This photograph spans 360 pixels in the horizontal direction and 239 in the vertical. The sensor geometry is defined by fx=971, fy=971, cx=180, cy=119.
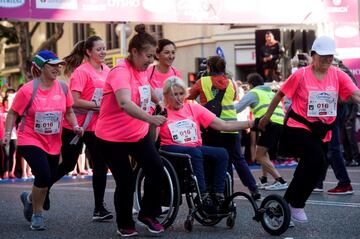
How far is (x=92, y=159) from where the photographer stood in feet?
32.1

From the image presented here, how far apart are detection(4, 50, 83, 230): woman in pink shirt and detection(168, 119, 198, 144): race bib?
3.49 feet

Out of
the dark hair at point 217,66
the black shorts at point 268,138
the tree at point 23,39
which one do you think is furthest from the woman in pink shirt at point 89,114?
the tree at point 23,39

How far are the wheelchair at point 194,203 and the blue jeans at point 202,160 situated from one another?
0.19 ft

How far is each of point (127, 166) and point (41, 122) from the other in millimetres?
1296

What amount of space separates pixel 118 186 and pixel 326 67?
227 cm

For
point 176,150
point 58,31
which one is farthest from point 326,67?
point 58,31

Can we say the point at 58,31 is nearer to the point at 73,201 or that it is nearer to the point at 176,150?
the point at 73,201

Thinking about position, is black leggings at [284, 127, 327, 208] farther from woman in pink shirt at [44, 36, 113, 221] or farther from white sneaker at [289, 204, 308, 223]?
woman in pink shirt at [44, 36, 113, 221]

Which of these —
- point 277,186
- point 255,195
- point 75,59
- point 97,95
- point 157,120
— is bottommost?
point 277,186

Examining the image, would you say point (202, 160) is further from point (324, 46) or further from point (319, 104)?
point (324, 46)

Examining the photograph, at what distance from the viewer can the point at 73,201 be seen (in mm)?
12281

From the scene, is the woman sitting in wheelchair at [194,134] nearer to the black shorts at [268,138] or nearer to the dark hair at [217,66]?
the dark hair at [217,66]

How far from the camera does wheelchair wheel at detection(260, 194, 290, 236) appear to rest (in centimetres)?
820

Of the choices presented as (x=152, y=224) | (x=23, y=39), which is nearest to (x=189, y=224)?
(x=152, y=224)
